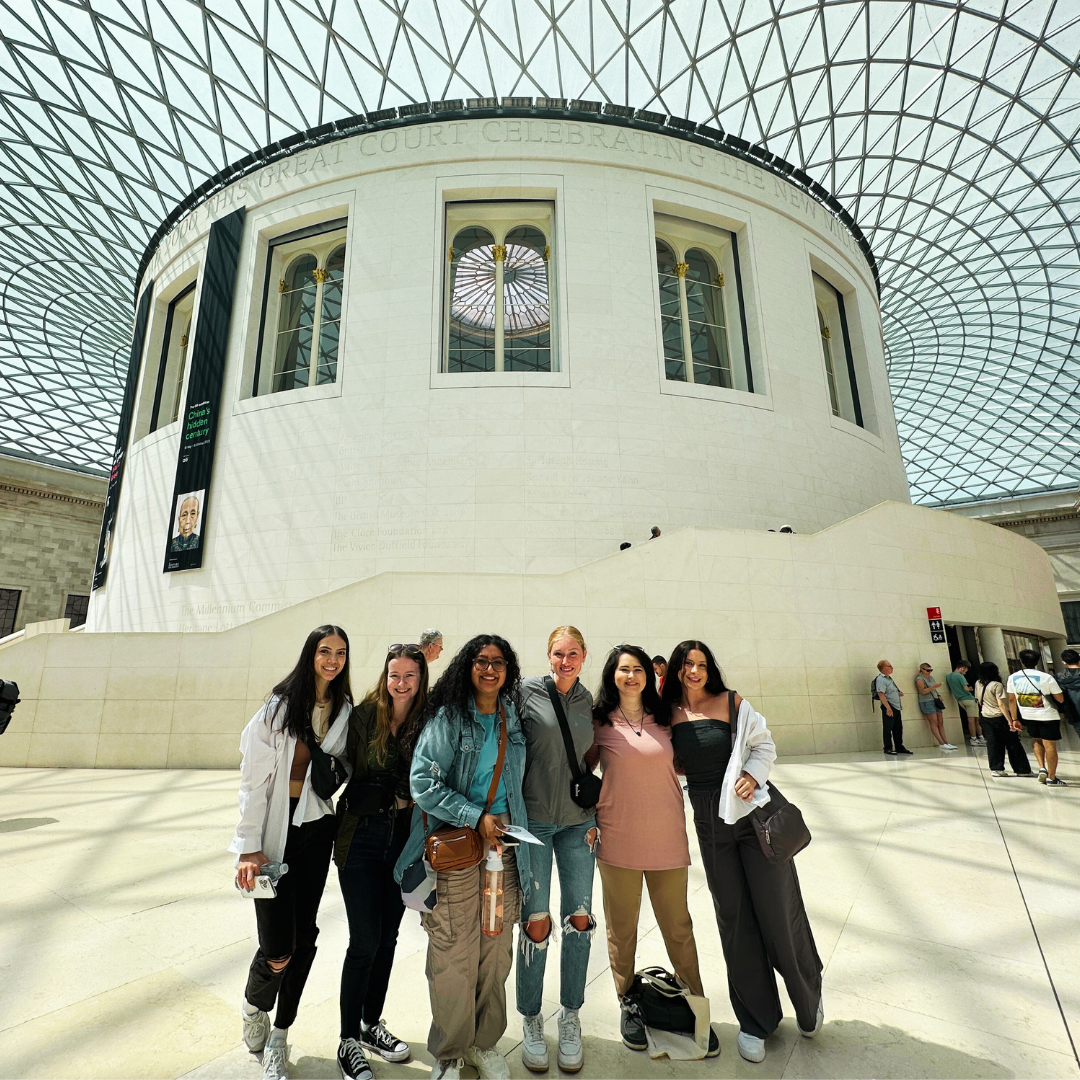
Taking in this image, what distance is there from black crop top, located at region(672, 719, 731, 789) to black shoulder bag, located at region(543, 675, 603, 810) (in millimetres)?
481

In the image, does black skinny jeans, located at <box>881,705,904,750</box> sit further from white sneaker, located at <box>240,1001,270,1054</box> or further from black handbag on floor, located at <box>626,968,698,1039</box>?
white sneaker, located at <box>240,1001,270,1054</box>

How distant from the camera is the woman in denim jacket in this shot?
2.65 meters

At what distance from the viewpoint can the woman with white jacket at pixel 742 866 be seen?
289 cm

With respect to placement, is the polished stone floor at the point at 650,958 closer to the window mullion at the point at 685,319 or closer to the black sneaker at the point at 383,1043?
the black sneaker at the point at 383,1043

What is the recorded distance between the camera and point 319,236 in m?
20.5

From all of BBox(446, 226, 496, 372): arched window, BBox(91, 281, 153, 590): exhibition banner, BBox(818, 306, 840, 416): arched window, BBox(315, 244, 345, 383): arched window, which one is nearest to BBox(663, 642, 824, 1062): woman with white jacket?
BBox(315, 244, 345, 383): arched window

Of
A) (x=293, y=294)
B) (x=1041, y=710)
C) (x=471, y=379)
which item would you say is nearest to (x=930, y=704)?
(x=1041, y=710)

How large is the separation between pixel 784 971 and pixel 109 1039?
3.23 meters

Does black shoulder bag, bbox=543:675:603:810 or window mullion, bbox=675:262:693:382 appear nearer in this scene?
black shoulder bag, bbox=543:675:603:810

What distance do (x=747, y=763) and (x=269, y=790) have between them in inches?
93.4

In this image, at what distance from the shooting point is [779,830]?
115 inches

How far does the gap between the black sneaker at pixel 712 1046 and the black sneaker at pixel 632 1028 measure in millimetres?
280

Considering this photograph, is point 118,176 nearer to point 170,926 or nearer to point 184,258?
point 184,258

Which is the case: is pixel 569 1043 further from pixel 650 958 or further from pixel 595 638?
pixel 595 638
